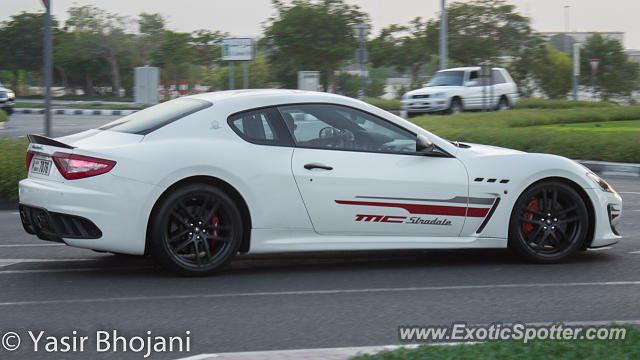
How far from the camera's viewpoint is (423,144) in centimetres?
697

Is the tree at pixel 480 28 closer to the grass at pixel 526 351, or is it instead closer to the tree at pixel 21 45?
the tree at pixel 21 45

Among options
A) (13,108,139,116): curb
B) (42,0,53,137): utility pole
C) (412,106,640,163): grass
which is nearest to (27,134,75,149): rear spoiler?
(42,0,53,137): utility pole

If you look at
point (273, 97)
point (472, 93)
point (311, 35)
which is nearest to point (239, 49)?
point (472, 93)

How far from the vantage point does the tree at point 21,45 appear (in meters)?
59.1

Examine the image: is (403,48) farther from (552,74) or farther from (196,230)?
(196,230)

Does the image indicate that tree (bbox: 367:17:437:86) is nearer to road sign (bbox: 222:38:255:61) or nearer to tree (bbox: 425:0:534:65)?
tree (bbox: 425:0:534:65)

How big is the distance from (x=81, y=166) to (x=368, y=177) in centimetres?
204

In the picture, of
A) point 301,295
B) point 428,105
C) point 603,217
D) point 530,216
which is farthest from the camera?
point 428,105

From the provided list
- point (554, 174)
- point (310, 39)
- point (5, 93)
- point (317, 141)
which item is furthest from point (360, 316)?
point (310, 39)

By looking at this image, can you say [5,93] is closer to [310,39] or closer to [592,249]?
[310,39]

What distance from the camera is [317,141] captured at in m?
6.94

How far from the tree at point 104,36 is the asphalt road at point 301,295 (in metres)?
47.1

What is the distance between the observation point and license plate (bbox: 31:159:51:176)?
6.57 m

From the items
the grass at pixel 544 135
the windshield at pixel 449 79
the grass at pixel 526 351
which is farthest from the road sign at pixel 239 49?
the grass at pixel 526 351
